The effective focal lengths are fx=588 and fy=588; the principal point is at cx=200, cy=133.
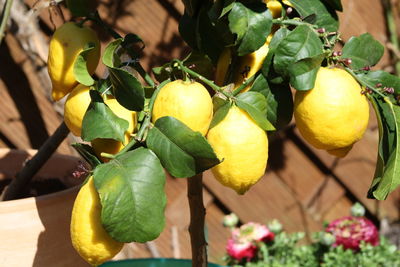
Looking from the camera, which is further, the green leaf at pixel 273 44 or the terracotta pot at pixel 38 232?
the terracotta pot at pixel 38 232

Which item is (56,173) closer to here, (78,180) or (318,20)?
(78,180)

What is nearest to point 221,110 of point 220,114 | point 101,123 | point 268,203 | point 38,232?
point 220,114

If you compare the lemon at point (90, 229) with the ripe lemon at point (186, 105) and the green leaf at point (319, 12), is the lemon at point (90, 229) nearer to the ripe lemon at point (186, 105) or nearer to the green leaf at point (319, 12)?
the ripe lemon at point (186, 105)

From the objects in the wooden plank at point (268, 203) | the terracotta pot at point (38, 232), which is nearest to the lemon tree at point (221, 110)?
the terracotta pot at point (38, 232)

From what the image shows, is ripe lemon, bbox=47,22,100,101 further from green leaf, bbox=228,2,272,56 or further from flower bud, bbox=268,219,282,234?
flower bud, bbox=268,219,282,234

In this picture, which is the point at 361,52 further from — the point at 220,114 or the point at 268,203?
the point at 268,203

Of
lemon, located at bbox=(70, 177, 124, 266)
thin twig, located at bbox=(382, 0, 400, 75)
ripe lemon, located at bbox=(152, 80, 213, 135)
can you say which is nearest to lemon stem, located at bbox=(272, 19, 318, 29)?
ripe lemon, located at bbox=(152, 80, 213, 135)
